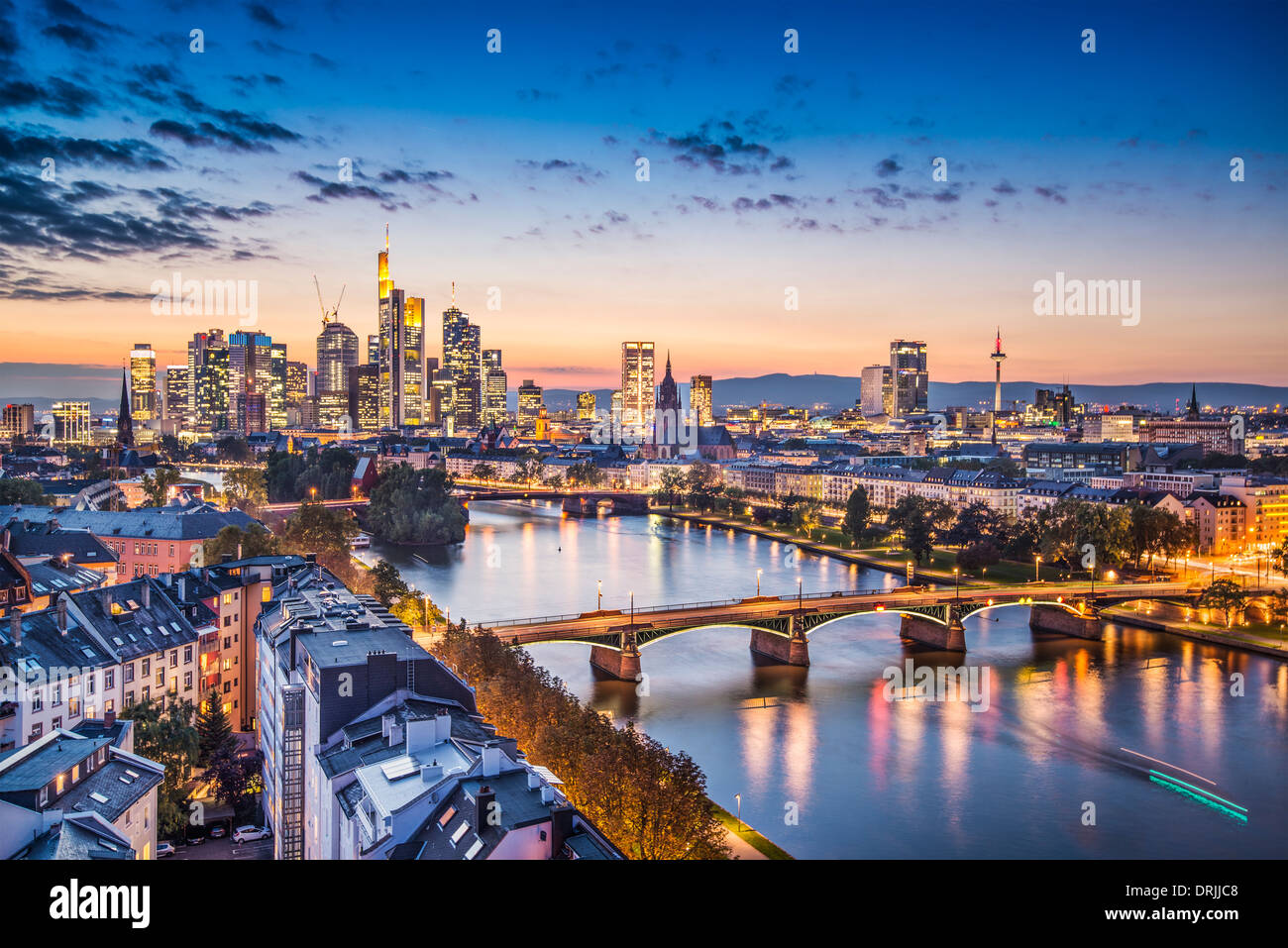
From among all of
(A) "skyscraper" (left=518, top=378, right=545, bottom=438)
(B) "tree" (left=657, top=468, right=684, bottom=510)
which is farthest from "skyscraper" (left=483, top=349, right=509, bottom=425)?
(B) "tree" (left=657, top=468, right=684, bottom=510)

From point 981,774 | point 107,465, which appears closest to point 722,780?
point 981,774

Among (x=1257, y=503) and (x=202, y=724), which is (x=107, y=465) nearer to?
(x=202, y=724)

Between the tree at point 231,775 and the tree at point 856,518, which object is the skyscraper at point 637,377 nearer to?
the tree at point 856,518

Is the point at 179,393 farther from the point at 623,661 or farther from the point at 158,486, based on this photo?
the point at 623,661

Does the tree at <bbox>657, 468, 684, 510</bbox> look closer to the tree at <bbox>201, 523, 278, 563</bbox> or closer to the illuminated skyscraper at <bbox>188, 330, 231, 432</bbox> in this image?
the tree at <bbox>201, 523, 278, 563</bbox>

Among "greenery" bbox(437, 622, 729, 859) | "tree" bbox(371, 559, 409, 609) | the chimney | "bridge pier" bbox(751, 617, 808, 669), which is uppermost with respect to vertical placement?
the chimney

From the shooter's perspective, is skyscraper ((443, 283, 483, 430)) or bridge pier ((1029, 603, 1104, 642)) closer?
bridge pier ((1029, 603, 1104, 642))

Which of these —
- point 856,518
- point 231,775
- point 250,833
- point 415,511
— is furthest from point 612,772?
point 415,511
